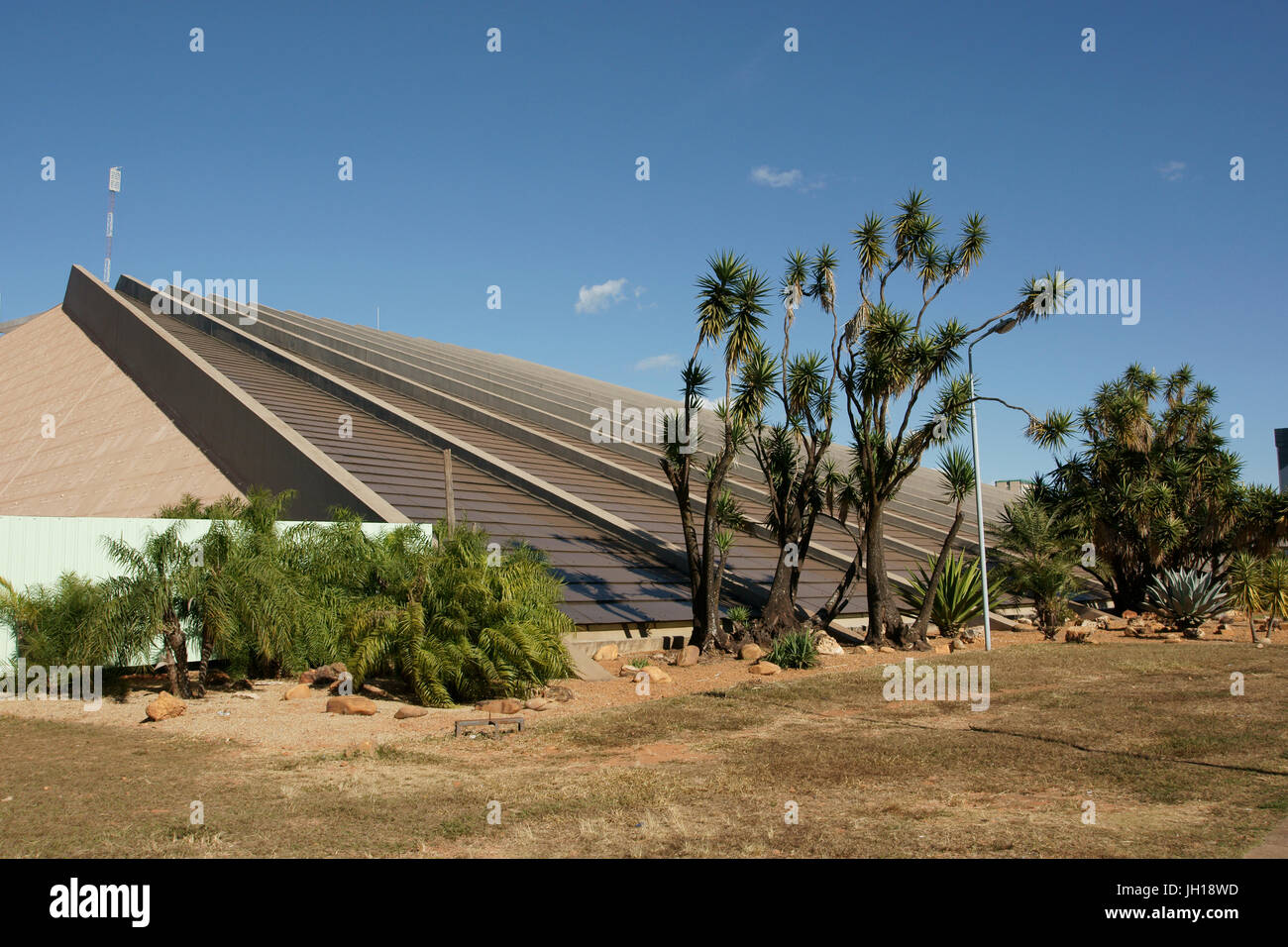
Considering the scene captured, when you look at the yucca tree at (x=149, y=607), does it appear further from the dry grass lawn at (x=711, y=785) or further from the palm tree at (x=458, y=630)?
the palm tree at (x=458, y=630)

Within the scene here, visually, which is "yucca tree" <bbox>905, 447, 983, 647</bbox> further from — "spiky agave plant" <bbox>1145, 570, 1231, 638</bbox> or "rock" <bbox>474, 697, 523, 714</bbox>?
"rock" <bbox>474, 697, 523, 714</bbox>

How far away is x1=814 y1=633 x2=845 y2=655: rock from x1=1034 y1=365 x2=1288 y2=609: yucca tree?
35.6 feet

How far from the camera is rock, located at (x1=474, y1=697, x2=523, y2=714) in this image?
11219mm

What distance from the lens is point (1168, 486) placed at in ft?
82.5

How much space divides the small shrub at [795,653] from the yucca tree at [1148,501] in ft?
40.7

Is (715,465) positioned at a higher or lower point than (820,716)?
higher

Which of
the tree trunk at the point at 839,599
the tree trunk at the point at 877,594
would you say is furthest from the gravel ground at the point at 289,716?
the tree trunk at the point at 877,594

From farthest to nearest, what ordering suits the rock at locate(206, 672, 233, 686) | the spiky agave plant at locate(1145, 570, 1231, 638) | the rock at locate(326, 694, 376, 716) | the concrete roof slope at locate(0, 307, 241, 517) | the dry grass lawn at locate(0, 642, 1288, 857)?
the concrete roof slope at locate(0, 307, 241, 517)
the spiky agave plant at locate(1145, 570, 1231, 638)
the rock at locate(206, 672, 233, 686)
the rock at locate(326, 694, 376, 716)
the dry grass lawn at locate(0, 642, 1288, 857)

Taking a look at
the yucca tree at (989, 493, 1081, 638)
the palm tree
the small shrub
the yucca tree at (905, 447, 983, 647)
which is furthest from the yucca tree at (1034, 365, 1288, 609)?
the palm tree

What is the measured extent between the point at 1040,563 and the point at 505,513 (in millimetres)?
13018

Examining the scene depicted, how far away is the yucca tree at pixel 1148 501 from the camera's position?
80.2 feet
